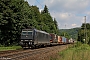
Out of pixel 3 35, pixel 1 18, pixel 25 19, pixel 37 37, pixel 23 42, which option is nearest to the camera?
pixel 23 42

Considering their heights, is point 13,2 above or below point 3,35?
above

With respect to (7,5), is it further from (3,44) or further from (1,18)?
(3,44)

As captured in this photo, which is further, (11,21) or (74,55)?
(11,21)

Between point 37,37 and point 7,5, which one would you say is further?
point 7,5

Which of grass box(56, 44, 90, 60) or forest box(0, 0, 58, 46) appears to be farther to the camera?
forest box(0, 0, 58, 46)

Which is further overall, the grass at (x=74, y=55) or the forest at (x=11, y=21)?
the forest at (x=11, y=21)

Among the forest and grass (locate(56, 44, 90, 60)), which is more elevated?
the forest

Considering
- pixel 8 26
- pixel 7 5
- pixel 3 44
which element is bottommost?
pixel 3 44

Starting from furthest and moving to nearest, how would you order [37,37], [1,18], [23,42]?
1. [1,18]
2. [37,37]
3. [23,42]

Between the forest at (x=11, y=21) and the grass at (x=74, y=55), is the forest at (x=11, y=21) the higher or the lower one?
the higher one

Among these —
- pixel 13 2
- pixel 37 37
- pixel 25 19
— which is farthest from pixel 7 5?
pixel 37 37

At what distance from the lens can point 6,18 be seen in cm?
4881

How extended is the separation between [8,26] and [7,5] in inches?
180

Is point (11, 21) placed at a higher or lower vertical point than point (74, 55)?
higher
